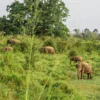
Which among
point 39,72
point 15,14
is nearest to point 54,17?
point 15,14

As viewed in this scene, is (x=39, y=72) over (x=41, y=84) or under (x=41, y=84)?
over

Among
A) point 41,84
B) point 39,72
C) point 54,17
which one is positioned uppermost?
point 54,17

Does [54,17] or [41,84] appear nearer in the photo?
[41,84]

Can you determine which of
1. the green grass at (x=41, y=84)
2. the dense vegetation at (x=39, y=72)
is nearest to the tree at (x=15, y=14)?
the dense vegetation at (x=39, y=72)

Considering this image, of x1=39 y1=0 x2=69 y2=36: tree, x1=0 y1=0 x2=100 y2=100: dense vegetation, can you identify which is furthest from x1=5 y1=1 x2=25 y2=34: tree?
x1=0 y1=0 x2=100 y2=100: dense vegetation

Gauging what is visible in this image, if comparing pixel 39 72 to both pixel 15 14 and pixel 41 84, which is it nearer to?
pixel 41 84

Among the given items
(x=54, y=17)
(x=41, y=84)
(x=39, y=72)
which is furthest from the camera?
(x=54, y=17)

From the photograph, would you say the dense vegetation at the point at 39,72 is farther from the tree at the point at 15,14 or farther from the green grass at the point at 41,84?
the tree at the point at 15,14

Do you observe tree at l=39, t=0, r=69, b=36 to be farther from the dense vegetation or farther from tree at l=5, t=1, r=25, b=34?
the dense vegetation

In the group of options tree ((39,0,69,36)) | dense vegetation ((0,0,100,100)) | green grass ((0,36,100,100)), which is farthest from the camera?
tree ((39,0,69,36))

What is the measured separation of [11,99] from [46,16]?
2106 cm

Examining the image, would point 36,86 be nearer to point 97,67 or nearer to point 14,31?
point 97,67

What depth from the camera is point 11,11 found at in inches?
1112

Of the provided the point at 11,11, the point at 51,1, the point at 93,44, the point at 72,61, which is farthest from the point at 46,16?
the point at 72,61
